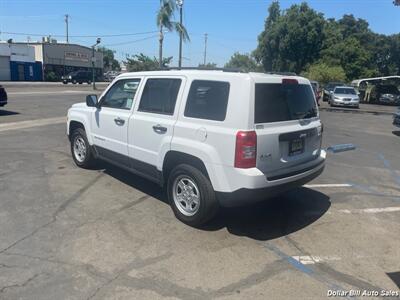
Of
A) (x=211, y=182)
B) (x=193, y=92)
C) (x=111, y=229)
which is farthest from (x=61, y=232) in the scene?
(x=193, y=92)

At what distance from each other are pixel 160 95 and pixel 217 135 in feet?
4.18

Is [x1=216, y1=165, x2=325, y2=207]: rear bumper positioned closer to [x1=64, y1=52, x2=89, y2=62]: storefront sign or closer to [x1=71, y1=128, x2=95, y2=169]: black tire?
[x1=71, y1=128, x2=95, y2=169]: black tire

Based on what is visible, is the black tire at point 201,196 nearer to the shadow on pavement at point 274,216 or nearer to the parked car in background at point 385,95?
the shadow on pavement at point 274,216

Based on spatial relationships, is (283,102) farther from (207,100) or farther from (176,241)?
(176,241)

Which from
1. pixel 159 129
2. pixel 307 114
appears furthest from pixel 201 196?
pixel 307 114

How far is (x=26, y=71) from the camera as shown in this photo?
52.8m

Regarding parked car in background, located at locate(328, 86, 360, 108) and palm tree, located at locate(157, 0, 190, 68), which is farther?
palm tree, located at locate(157, 0, 190, 68)

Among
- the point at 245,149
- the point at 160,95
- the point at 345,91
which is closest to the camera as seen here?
the point at 245,149

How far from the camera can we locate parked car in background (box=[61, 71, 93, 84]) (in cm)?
4947

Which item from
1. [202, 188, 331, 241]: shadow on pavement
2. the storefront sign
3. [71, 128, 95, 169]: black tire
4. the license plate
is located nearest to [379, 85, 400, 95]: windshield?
[202, 188, 331, 241]: shadow on pavement

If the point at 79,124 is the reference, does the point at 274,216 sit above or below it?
below

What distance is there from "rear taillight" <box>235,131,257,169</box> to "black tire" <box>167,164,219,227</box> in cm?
52

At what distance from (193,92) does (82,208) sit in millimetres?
2241

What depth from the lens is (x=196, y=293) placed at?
331 cm
